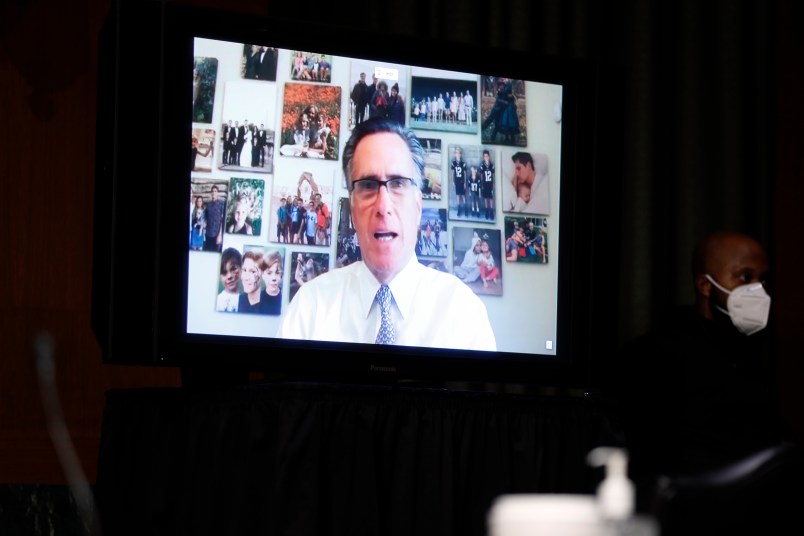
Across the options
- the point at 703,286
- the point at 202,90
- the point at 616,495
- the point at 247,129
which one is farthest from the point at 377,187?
the point at 616,495

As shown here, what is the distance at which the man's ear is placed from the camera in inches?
127

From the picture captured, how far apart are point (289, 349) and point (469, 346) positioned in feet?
1.44

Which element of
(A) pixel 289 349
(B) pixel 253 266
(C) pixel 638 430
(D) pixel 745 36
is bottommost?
(C) pixel 638 430

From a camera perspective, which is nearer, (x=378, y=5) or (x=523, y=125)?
(x=523, y=125)

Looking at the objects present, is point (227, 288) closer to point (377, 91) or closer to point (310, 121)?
point (310, 121)

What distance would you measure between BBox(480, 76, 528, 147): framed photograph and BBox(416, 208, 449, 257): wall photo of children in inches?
9.2

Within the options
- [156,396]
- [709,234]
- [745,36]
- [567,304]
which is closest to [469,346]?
[567,304]

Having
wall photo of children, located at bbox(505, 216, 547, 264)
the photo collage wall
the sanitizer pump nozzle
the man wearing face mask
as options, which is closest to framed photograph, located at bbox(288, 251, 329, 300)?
the photo collage wall

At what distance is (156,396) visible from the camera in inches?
91.2

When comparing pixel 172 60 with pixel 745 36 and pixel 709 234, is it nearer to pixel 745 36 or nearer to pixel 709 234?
pixel 709 234

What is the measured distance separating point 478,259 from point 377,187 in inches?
11.7

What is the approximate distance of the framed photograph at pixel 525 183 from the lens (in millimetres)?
2734

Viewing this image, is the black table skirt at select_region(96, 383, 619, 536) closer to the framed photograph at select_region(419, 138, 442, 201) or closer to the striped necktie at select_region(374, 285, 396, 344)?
the striped necktie at select_region(374, 285, 396, 344)

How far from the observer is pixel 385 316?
2.59 meters
